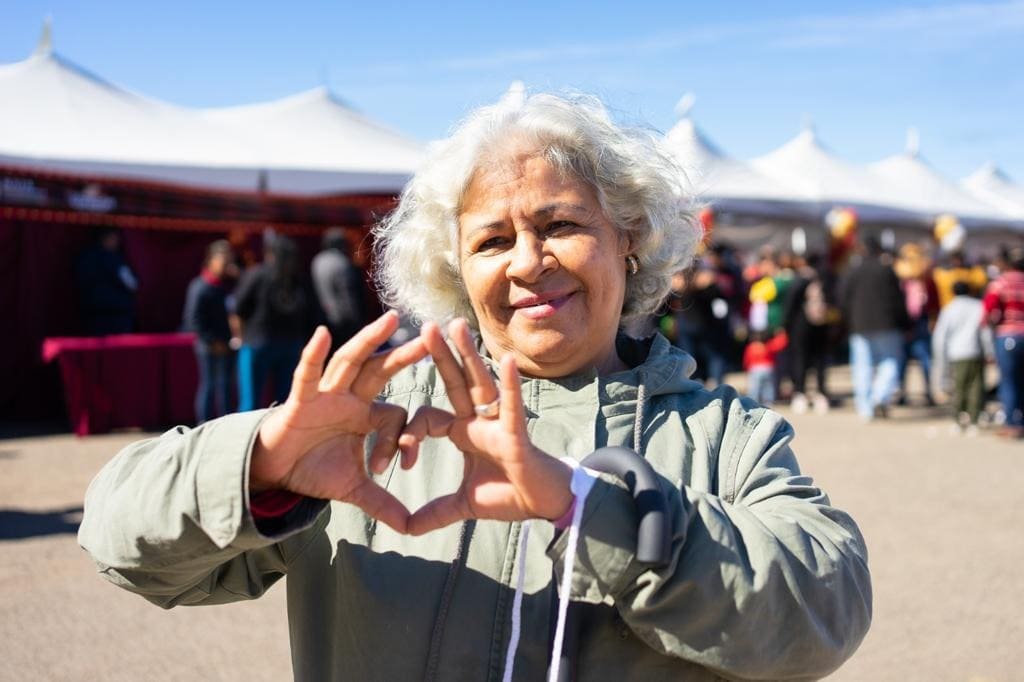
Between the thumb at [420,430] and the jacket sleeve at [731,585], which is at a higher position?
the thumb at [420,430]

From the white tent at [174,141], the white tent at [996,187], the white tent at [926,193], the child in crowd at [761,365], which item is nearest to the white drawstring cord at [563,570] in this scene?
the child in crowd at [761,365]

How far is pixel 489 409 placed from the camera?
137 cm

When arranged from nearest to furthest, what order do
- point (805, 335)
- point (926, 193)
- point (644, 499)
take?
point (644, 499), point (805, 335), point (926, 193)

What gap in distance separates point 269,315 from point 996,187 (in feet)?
87.9

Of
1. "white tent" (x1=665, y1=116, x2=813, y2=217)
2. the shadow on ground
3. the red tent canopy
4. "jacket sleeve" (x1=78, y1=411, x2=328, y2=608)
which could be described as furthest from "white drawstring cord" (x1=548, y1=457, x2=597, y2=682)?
"white tent" (x1=665, y1=116, x2=813, y2=217)

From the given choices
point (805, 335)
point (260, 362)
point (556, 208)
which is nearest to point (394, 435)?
point (556, 208)

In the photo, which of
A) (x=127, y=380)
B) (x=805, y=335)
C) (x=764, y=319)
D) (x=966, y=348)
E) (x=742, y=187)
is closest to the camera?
(x=127, y=380)

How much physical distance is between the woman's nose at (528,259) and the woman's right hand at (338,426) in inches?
18.4

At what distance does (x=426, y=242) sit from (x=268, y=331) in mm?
6929

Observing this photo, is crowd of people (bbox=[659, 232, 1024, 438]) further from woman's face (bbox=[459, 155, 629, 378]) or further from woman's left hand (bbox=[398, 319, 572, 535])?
woman's left hand (bbox=[398, 319, 572, 535])

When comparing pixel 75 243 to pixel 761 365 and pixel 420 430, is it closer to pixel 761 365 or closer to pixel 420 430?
pixel 761 365

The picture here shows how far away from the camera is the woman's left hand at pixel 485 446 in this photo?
1338 mm

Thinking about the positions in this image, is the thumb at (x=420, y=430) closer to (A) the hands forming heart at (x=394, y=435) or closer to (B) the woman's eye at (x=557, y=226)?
(A) the hands forming heart at (x=394, y=435)

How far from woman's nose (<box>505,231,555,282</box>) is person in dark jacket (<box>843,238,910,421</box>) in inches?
385
